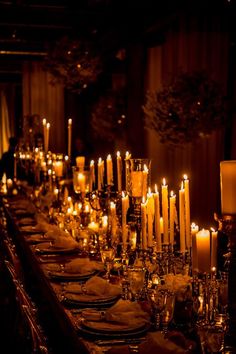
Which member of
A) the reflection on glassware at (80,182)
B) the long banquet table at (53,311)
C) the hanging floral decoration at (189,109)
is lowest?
the long banquet table at (53,311)

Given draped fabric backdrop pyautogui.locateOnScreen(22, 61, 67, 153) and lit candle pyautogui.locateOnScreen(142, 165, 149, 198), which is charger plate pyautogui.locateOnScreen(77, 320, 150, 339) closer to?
lit candle pyautogui.locateOnScreen(142, 165, 149, 198)

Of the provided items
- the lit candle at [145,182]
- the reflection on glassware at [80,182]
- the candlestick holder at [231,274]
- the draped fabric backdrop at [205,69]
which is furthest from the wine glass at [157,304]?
the draped fabric backdrop at [205,69]

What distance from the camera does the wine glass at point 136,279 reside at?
2809mm

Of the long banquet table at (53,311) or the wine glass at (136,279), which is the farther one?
the wine glass at (136,279)

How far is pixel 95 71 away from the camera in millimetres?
7980

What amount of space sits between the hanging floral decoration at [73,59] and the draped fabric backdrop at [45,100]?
276 inches

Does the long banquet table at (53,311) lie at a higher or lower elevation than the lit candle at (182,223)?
lower

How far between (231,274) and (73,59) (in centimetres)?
596

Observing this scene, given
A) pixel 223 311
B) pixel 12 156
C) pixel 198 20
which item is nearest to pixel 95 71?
pixel 198 20

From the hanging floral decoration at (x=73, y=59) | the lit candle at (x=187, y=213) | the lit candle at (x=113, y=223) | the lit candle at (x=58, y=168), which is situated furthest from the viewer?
the hanging floral decoration at (x=73, y=59)

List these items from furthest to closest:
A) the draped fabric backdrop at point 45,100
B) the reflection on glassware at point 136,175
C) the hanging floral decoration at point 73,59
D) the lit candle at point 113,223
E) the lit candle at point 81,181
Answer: the draped fabric backdrop at point 45,100 → the hanging floral decoration at point 73,59 → the lit candle at point 81,181 → the reflection on glassware at point 136,175 → the lit candle at point 113,223

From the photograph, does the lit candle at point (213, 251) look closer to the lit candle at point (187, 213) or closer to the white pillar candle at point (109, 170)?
the lit candle at point (187, 213)

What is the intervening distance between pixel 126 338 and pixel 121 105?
25.6ft

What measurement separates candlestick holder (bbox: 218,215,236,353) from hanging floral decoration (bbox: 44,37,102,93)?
586cm
